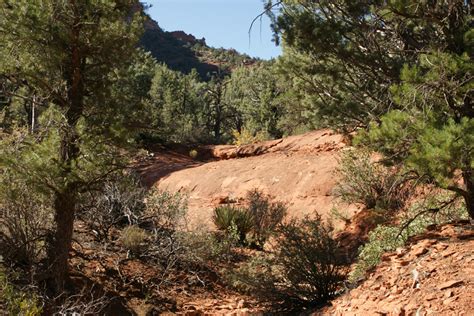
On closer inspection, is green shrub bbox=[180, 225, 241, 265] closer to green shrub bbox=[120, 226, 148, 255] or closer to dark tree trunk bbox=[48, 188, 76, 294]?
green shrub bbox=[120, 226, 148, 255]

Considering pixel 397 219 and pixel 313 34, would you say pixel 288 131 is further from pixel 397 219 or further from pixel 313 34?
pixel 313 34

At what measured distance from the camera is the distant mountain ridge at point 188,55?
9231cm

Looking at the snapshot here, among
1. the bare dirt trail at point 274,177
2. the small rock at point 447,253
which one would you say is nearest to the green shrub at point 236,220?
the bare dirt trail at point 274,177

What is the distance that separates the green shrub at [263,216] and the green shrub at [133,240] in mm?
3525

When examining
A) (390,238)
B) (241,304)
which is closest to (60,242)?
(241,304)

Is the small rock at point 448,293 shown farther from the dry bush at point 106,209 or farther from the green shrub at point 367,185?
the green shrub at point 367,185

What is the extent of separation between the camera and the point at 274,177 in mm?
15430

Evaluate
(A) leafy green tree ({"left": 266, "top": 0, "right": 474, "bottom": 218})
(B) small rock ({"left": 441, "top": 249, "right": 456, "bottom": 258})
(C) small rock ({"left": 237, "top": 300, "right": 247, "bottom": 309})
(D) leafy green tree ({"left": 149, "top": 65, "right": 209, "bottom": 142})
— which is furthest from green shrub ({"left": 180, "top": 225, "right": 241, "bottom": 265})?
(D) leafy green tree ({"left": 149, "top": 65, "right": 209, "bottom": 142})

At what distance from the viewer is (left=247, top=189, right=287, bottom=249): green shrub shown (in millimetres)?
11562

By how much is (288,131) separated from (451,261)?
77.9 feet

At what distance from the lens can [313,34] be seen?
22.1 ft

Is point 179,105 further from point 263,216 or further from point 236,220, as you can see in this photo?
point 236,220

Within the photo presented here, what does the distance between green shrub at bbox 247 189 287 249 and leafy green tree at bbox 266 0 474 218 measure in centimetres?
464

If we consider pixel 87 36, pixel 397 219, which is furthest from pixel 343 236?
pixel 87 36
